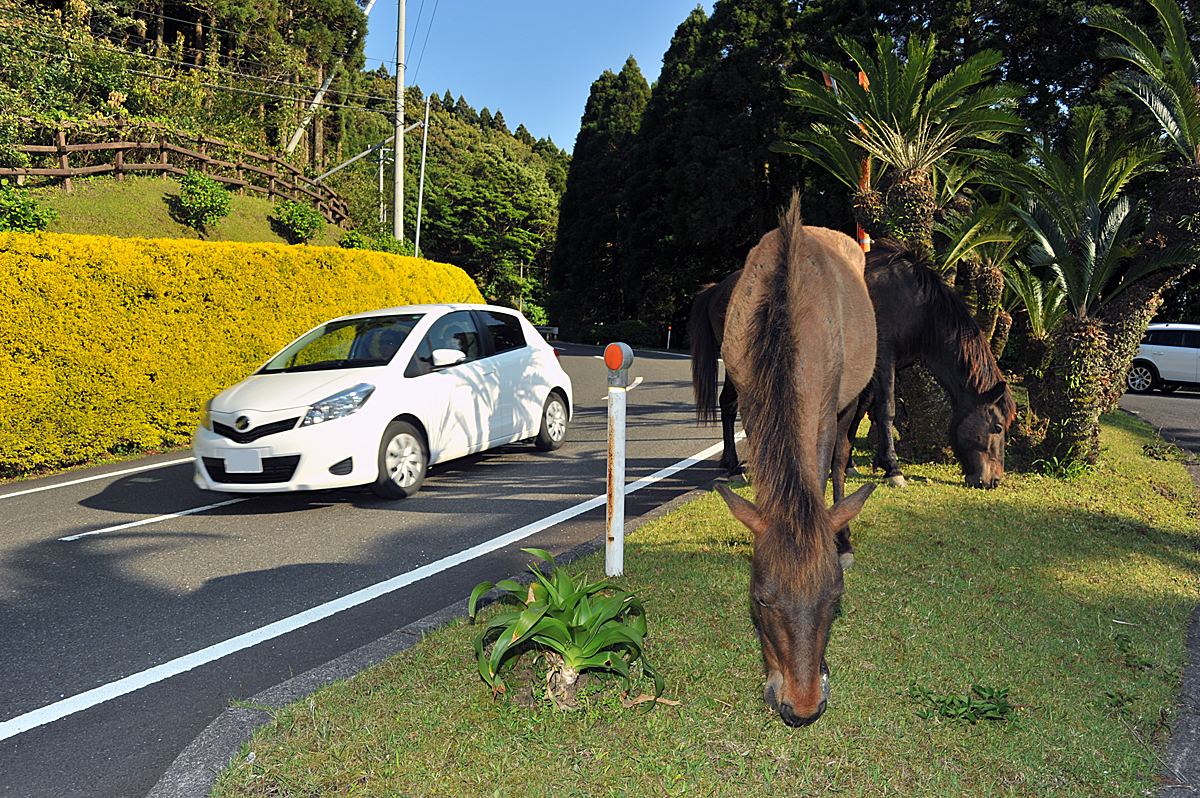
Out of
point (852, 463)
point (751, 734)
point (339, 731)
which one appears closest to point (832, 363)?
point (751, 734)

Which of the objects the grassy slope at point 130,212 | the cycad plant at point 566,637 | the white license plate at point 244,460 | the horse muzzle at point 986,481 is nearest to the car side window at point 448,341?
the white license plate at point 244,460

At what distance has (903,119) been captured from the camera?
928 cm

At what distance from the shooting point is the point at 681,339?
38.6 meters

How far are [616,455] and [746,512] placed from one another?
175 cm

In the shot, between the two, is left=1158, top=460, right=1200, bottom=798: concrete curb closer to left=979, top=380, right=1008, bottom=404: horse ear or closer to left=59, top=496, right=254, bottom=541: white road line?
left=979, top=380, right=1008, bottom=404: horse ear

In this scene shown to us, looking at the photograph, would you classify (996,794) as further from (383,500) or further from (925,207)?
(925,207)

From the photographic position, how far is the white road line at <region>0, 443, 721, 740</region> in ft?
10.5

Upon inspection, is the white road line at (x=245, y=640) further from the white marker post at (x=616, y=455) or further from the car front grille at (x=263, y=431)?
the car front grille at (x=263, y=431)

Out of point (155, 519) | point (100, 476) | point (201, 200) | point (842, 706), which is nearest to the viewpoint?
point (842, 706)

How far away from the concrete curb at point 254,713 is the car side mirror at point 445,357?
3356 mm

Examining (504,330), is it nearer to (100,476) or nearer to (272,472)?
(272,472)

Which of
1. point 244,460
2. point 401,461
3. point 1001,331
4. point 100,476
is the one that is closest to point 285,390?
point 244,460

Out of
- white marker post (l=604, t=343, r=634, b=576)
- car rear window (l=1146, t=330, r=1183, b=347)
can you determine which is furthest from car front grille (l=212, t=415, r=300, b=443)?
car rear window (l=1146, t=330, r=1183, b=347)

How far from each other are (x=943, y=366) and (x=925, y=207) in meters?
2.46
